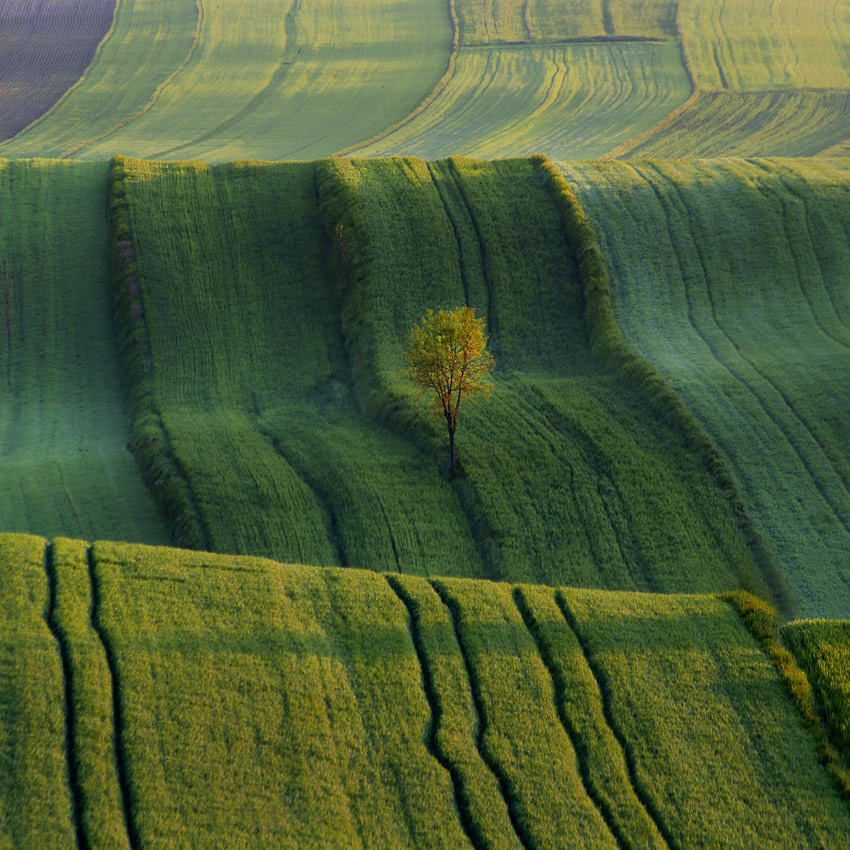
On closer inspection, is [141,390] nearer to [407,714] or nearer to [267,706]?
[267,706]

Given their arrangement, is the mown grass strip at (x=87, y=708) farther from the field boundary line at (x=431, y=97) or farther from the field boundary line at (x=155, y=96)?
the field boundary line at (x=155, y=96)

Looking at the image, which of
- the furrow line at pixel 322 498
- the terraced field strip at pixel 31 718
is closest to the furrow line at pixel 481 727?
the furrow line at pixel 322 498

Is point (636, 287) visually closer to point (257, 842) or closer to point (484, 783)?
point (484, 783)

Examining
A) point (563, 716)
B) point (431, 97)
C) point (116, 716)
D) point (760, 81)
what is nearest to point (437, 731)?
point (563, 716)

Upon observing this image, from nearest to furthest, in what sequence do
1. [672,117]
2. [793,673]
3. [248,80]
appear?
[793,673] → [672,117] → [248,80]

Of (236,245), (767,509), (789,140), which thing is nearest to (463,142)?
(789,140)
